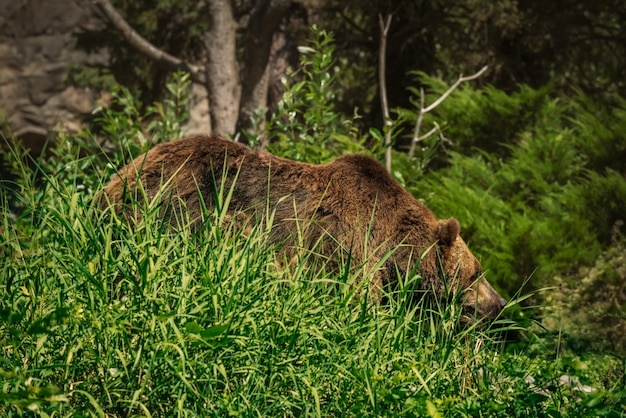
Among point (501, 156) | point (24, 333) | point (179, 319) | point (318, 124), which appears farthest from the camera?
point (501, 156)

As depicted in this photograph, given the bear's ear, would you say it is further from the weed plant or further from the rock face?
the rock face

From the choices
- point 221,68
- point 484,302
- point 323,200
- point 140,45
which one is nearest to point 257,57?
point 221,68

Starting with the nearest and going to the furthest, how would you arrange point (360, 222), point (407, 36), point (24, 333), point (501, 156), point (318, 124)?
point (24, 333), point (360, 222), point (318, 124), point (501, 156), point (407, 36)

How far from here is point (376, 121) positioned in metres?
12.6

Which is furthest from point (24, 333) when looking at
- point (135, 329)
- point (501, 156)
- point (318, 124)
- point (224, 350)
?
point (501, 156)

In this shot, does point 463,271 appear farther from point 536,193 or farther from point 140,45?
point 140,45

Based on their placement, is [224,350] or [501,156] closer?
[224,350]

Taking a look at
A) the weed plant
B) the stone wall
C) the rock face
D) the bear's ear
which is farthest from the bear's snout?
the rock face

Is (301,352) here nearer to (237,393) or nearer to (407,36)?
(237,393)

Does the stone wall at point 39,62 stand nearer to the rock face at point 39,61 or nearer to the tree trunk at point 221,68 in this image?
the rock face at point 39,61

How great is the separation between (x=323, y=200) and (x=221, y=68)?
6.79 m

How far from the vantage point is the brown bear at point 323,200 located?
5.51 meters

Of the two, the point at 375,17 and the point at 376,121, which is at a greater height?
the point at 375,17

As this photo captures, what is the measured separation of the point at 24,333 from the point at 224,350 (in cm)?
84
